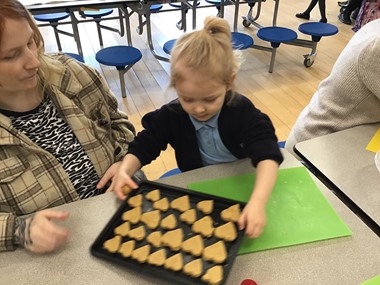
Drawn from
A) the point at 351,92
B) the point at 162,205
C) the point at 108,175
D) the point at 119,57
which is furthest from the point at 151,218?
the point at 119,57

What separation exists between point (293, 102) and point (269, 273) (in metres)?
2.26

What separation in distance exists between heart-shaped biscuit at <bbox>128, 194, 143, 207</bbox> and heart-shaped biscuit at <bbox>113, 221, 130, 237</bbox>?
0.06m

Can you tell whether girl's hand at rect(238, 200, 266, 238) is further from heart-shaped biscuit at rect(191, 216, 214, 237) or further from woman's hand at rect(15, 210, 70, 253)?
woman's hand at rect(15, 210, 70, 253)

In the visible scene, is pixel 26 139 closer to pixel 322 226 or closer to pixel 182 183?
pixel 182 183

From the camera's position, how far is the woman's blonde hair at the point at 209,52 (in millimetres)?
878

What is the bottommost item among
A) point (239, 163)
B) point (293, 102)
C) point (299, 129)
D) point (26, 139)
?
point (293, 102)

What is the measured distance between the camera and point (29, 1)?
9.02 feet

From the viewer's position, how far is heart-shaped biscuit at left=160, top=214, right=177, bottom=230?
0.81 m

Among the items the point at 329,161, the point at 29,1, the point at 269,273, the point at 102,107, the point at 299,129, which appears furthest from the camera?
the point at 29,1

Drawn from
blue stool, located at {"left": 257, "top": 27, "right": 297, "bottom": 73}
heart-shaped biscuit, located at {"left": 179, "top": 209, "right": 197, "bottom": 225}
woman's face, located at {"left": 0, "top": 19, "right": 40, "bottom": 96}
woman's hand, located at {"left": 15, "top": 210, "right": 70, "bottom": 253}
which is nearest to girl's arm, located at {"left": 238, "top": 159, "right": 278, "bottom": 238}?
heart-shaped biscuit, located at {"left": 179, "top": 209, "right": 197, "bottom": 225}

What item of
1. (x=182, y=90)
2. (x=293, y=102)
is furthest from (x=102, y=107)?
(x=293, y=102)

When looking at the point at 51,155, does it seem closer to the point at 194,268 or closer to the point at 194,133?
the point at 194,133

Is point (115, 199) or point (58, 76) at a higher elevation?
point (58, 76)

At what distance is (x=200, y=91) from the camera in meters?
0.89
